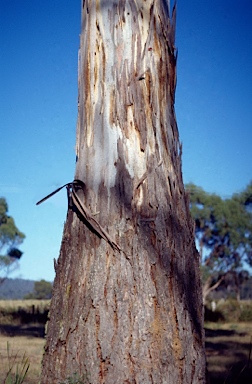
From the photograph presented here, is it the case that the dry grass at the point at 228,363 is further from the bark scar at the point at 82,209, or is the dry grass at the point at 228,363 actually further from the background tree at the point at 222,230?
the background tree at the point at 222,230

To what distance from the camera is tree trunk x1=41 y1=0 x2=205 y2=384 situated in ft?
6.41

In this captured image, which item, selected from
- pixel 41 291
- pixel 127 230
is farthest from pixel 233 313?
pixel 41 291

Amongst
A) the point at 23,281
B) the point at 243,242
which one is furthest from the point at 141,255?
the point at 23,281

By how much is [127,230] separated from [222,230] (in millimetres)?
30116

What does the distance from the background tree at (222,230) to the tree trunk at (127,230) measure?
1149 inches

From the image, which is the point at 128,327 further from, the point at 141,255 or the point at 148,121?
the point at 148,121

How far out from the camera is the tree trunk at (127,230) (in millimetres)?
1953

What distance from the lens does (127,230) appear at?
207 cm

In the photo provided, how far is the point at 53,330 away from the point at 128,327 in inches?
13.1

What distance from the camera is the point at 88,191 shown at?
85.7 inches

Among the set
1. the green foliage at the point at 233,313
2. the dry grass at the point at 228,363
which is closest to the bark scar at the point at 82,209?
the dry grass at the point at 228,363

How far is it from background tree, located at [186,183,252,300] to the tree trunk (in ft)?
95.8

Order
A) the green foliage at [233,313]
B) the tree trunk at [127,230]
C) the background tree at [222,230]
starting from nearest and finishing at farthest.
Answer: the tree trunk at [127,230]
the green foliage at [233,313]
the background tree at [222,230]

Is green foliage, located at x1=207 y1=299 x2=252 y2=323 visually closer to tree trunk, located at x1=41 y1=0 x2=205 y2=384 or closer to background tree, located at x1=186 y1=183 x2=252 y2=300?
background tree, located at x1=186 y1=183 x2=252 y2=300
